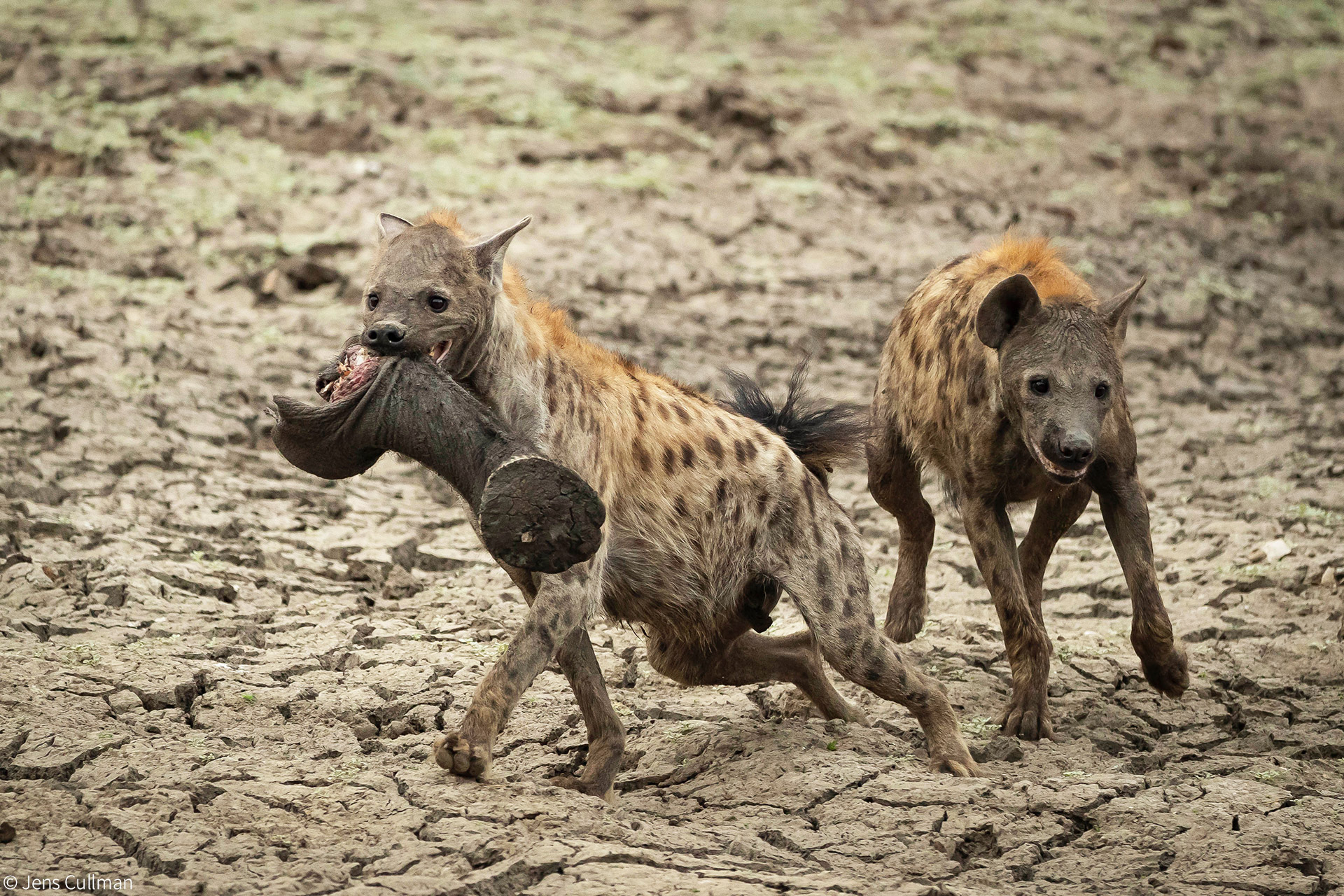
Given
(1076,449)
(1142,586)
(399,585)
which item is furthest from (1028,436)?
(399,585)

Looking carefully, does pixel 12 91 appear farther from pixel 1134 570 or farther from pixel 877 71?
pixel 1134 570

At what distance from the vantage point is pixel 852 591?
5098 millimetres

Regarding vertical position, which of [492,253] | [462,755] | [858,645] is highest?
[492,253]

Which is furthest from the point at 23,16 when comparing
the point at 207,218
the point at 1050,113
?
Result: the point at 1050,113

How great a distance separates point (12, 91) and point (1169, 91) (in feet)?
31.2

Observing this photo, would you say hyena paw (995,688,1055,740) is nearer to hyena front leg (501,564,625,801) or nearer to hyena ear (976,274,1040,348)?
hyena ear (976,274,1040,348)

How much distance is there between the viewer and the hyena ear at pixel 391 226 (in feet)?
16.0

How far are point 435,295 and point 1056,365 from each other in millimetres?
2185

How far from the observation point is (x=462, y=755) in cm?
429

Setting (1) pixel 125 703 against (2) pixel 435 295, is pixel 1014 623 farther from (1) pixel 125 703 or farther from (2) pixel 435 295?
(1) pixel 125 703

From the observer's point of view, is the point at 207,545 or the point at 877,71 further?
the point at 877,71

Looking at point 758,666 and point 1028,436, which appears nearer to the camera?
point 1028,436

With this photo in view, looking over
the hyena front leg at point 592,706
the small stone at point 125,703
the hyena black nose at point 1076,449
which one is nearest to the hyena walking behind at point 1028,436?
the hyena black nose at point 1076,449

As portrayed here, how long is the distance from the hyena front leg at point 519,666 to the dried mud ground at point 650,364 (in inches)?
4.4
